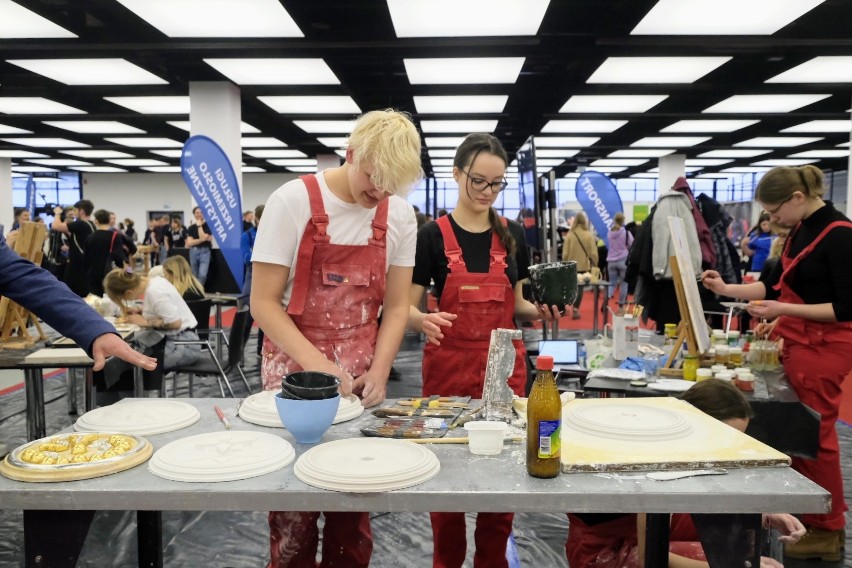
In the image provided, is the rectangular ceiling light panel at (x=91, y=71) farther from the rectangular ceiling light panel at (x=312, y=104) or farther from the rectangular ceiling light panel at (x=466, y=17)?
the rectangular ceiling light panel at (x=466, y=17)

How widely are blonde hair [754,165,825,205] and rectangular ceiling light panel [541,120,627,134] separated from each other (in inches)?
315

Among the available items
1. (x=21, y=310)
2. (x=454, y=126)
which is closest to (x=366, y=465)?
(x=21, y=310)

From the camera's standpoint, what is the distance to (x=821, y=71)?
7219mm

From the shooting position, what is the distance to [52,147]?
13.8 m

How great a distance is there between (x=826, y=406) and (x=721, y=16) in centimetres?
399

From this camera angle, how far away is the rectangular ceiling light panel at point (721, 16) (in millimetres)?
5086

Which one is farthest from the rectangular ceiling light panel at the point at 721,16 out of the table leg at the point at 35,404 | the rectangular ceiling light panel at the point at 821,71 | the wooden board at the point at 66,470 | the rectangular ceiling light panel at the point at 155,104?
the rectangular ceiling light panel at the point at 155,104

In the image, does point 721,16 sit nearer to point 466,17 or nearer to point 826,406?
point 466,17

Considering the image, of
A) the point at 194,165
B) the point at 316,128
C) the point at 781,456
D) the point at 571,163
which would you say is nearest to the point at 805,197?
the point at 781,456

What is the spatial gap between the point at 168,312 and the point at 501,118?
7246 mm

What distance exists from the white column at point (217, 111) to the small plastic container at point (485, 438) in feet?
23.7

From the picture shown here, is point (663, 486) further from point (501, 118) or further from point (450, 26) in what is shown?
point (501, 118)

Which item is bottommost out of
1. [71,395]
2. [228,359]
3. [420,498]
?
[71,395]

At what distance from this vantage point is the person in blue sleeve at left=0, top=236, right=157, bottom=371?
60.4 inches
